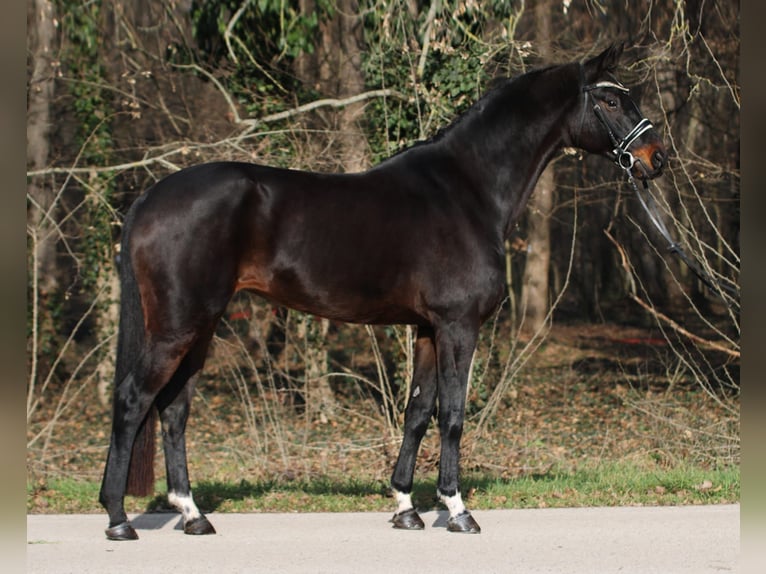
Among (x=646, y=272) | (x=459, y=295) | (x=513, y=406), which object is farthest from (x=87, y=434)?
(x=646, y=272)

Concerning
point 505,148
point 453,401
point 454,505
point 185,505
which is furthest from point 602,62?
point 185,505

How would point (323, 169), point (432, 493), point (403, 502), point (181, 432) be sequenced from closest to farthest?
point (181, 432) → point (403, 502) → point (432, 493) → point (323, 169)

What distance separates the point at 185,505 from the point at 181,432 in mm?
405

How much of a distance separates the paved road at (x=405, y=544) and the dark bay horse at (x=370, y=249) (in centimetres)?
24

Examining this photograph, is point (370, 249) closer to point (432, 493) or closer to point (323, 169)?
point (432, 493)

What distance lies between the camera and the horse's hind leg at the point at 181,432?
5.52 m

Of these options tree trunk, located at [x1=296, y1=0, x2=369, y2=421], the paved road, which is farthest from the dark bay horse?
tree trunk, located at [x1=296, y1=0, x2=369, y2=421]

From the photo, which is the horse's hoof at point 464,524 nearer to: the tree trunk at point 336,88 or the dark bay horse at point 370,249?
the dark bay horse at point 370,249

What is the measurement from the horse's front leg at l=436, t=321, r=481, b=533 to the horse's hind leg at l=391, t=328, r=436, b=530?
0.23 metres

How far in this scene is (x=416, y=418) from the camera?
584 centimetres

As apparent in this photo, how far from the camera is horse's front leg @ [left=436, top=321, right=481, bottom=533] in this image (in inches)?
217

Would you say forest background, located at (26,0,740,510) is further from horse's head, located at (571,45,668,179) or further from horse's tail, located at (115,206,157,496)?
horse's head, located at (571,45,668,179)

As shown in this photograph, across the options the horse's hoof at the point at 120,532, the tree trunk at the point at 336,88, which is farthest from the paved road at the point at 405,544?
the tree trunk at the point at 336,88
